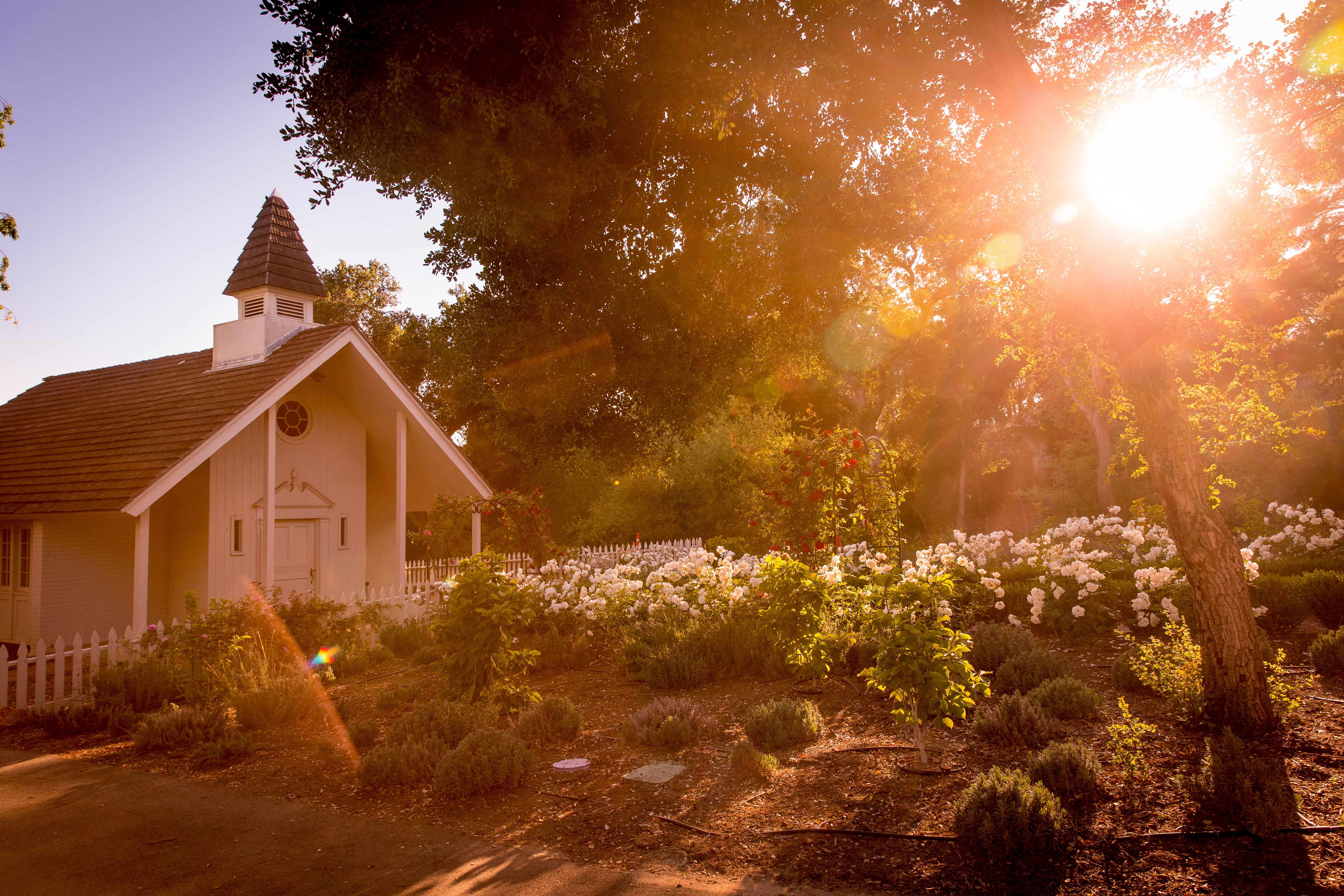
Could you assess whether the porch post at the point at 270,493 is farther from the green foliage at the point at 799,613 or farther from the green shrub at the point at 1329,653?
the green shrub at the point at 1329,653

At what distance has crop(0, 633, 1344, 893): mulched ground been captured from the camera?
3.64 m

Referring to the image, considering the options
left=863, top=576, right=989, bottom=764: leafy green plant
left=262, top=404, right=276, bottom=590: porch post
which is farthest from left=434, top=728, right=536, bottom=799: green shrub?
left=262, top=404, right=276, bottom=590: porch post

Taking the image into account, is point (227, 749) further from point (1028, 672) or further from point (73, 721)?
point (1028, 672)

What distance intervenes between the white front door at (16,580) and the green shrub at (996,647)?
45.9 feet

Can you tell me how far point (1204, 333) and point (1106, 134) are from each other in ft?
6.54

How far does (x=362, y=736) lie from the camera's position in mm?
6414

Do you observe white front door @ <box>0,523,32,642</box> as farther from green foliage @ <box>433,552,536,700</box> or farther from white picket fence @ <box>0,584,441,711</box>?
green foliage @ <box>433,552,536,700</box>

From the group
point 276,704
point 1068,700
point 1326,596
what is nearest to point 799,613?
point 1068,700

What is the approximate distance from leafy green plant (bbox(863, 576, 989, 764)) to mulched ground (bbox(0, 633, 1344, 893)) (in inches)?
14.3

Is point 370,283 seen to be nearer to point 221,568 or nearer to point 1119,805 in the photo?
point 221,568

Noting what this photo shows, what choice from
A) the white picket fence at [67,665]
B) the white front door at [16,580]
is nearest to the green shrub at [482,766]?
the white picket fence at [67,665]

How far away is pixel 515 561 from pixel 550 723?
9.47m

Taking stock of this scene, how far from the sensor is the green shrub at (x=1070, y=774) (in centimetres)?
429

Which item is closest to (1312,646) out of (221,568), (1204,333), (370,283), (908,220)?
(1204,333)
